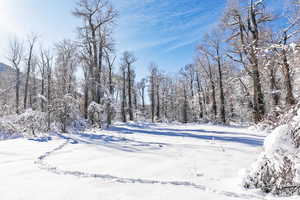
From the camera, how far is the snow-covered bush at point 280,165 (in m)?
2.10

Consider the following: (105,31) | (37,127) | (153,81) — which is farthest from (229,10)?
(153,81)

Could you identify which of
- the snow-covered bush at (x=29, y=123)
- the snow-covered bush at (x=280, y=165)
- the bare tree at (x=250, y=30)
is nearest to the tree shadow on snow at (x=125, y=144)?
the snow-covered bush at (x=280, y=165)

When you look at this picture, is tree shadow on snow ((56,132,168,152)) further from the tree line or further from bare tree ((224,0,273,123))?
bare tree ((224,0,273,123))

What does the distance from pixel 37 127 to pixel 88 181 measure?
8.55 metres

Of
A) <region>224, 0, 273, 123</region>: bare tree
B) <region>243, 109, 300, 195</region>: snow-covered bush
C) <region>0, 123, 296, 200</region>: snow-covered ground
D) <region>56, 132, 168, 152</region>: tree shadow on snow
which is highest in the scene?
<region>224, 0, 273, 123</region>: bare tree

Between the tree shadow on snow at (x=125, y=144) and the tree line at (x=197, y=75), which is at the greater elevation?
the tree line at (x=197, y=75)

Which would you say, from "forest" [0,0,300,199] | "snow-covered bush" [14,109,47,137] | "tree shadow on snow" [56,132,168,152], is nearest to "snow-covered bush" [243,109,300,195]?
"forest" [0,0,300,199]

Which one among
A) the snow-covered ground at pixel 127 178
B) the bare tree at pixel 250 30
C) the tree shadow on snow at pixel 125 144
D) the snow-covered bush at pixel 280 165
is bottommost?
the tree shadow on snow at pixel 125 144

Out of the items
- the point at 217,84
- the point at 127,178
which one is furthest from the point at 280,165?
the point at 217,84

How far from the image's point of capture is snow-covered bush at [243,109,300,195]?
6.89 ft

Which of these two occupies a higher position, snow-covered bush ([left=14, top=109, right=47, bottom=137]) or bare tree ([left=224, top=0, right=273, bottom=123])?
bare tree ([left=224, top=0, right=273, bottom=123])

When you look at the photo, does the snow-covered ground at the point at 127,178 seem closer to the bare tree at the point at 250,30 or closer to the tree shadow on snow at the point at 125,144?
the tree shadow on snow at the point at 125,144

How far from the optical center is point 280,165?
7.23ft

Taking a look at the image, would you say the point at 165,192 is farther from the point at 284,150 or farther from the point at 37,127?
the point at 37,127
